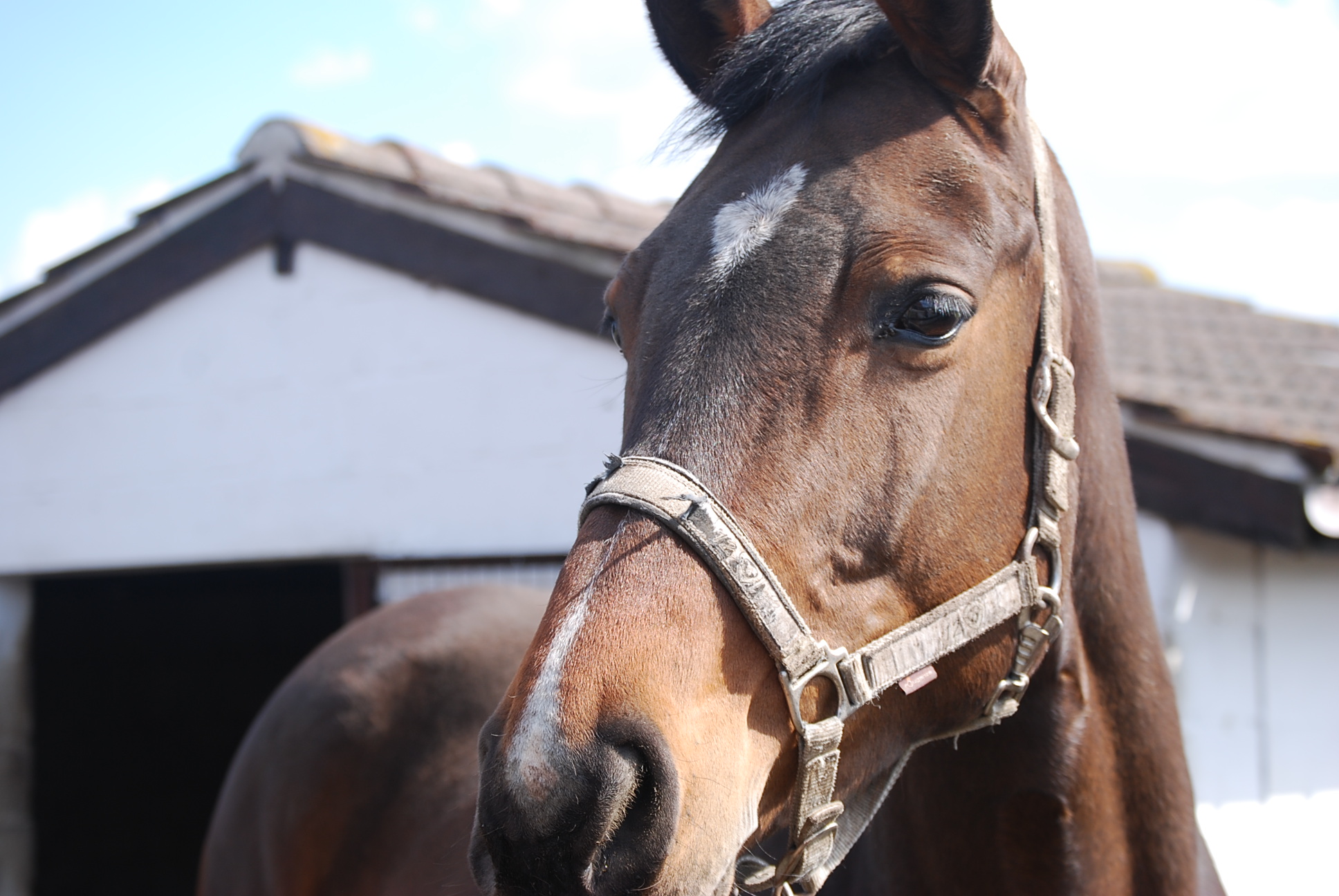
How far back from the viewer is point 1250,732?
147 inches

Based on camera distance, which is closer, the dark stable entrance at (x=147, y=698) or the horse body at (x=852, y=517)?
the horse body at (x=852, y=517)

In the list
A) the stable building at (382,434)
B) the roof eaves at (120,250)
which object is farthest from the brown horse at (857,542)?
the roof eaves at (120,250)

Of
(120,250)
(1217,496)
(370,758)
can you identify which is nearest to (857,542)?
(370,758)

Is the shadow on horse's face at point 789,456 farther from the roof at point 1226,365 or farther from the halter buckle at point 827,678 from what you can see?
the roof at point 1226,365

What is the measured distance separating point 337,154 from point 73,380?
2.10 meters

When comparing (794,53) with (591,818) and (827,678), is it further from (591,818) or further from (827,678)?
(591,818)

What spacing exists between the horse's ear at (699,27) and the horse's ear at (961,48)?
402 millimetres

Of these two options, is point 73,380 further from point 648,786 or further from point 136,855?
point 648,786

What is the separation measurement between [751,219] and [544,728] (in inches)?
28.9

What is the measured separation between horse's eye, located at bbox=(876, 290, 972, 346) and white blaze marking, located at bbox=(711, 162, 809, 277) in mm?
208

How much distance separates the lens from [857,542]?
1311mm

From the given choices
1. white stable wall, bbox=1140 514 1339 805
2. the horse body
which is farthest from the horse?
white stable wall, bbox=1140 514 1339 805

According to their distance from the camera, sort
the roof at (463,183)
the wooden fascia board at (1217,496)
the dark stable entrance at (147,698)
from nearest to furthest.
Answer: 1. the wooden fascia board at (1217,496)
2. the roof at (463,183)
3. the dark stable entrance at (147,698)

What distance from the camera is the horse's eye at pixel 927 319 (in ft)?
4.44
